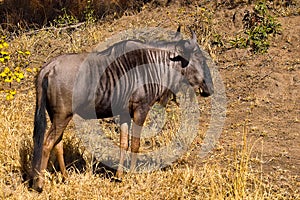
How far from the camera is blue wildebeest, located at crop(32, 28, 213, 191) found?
15.1 ft

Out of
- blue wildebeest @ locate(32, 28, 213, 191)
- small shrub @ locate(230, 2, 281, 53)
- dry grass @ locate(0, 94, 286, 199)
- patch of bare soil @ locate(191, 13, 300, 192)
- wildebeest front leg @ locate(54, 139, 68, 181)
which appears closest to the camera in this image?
dry grass @ locate(0, 94, 286, 199)

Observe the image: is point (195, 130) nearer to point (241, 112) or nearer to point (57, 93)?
point (241, 112)

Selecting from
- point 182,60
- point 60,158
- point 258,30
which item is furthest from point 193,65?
→ point 258,30

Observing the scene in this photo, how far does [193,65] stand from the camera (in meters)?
5.20

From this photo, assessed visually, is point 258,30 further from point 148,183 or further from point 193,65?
point 148,183

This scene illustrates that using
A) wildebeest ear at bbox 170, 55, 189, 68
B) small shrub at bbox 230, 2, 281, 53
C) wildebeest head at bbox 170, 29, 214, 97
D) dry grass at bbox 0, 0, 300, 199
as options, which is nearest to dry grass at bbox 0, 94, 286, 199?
dry grass at bbox 0, 0, 300, 199

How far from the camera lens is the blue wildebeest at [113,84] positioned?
461 centimetres

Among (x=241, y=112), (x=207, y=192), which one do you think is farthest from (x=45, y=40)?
(x=207, y=192)

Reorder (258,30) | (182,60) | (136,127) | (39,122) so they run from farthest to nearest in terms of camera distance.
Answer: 1. (258,30)
2. (182,60)
3. (136,127)
4. (39,122)

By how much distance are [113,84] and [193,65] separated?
90 centimetres

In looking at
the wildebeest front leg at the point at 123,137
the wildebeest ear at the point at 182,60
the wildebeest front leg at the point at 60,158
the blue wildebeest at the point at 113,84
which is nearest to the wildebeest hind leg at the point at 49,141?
the blue wildebeest at the point at 113,84

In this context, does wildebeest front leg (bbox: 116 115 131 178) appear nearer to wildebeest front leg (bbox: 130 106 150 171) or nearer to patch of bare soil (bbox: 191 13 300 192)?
wildebeest front leg (bbox: 130 106 150 171)

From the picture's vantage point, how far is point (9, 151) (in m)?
5.30

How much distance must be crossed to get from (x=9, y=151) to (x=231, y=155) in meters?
2.39
